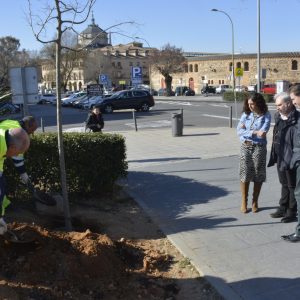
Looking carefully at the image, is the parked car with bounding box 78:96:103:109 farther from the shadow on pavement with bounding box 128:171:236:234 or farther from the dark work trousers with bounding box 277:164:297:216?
the dark work trousers with bounding box 277:164:297:216

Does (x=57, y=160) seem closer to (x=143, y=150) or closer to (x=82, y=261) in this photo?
(x=82, y=261)

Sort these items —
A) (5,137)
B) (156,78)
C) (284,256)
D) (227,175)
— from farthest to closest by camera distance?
(156,78) < (227,175) < (284,256) < (5,137)

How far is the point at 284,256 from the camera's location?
15.6 feet

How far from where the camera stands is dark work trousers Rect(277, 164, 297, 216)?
580cm

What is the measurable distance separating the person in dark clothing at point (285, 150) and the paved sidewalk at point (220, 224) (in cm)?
21

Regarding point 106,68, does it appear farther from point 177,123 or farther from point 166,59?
point 177,123

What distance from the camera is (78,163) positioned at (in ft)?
22.5

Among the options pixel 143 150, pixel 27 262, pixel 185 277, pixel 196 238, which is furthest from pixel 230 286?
pixel 143 150

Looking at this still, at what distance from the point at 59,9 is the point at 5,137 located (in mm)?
2548

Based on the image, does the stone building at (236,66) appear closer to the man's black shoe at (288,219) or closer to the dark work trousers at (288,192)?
the dark work trousers at (288,192)

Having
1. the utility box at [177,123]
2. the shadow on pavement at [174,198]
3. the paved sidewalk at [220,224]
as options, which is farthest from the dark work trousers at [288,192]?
the utility box at [177,123]

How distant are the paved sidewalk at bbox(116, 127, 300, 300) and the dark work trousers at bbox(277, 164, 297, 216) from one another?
228 millimetres

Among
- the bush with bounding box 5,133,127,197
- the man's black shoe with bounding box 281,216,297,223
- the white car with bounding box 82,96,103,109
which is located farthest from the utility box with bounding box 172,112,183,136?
the white car with bounding box 82,96,103,109

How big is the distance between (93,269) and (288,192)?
9.66 ft
